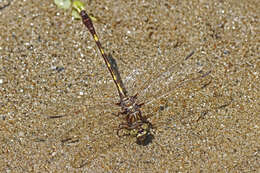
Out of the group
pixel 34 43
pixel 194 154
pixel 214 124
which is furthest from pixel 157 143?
pixel 34 43

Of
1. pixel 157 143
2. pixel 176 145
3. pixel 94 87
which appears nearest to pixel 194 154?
pixel 176 145

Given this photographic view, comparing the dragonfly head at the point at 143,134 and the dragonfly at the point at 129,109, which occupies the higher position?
the dragonfly at the point at 129,109

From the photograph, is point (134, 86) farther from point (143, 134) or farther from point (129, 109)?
point (143, 134)

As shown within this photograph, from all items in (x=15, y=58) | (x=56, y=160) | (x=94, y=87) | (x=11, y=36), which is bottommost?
(x=56, y=160)

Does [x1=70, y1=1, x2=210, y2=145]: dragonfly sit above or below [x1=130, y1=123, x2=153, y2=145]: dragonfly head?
above

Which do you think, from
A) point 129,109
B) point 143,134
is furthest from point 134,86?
point 143,134

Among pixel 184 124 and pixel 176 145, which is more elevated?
pixel 184 124

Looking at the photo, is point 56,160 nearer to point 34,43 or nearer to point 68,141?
point 68,141
